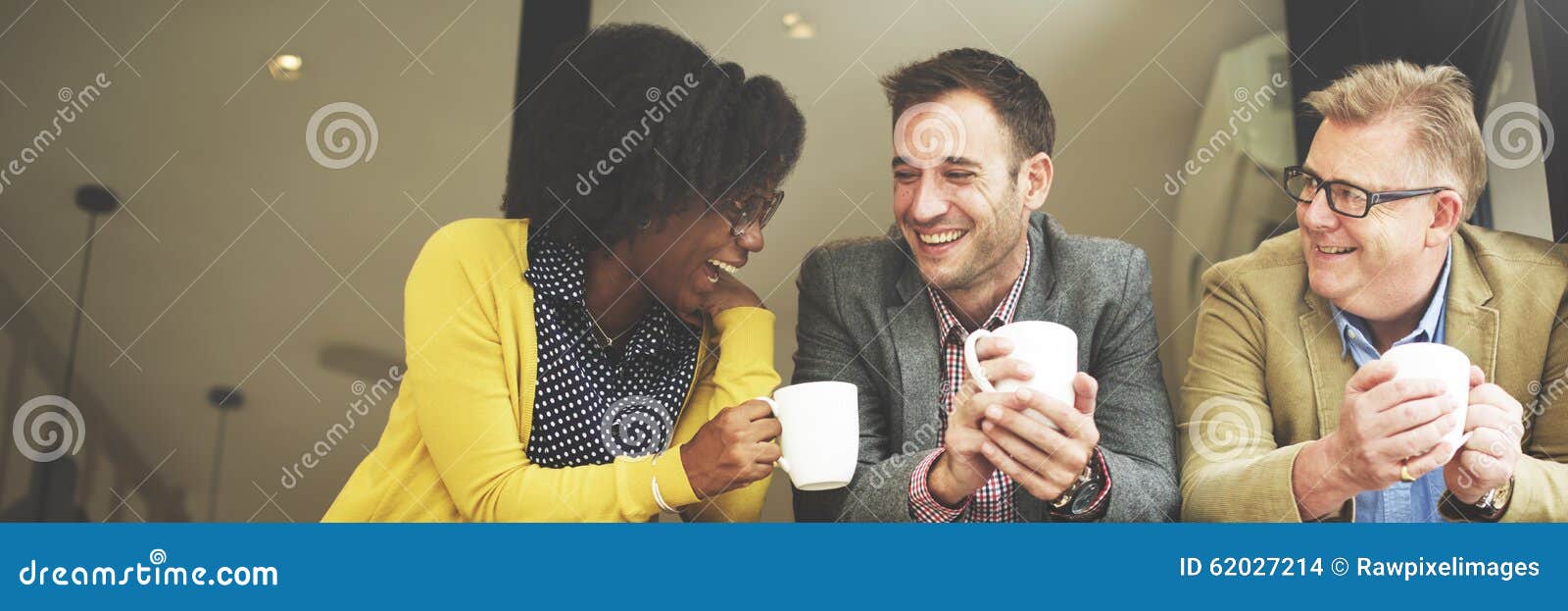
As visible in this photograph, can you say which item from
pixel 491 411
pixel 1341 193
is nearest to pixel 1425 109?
pixel 1341 193

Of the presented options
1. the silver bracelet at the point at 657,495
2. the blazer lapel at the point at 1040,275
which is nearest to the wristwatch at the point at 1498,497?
the blazer lapel at the point at 1040,275

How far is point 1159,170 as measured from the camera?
1.67 meters

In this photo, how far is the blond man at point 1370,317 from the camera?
1.48 metres

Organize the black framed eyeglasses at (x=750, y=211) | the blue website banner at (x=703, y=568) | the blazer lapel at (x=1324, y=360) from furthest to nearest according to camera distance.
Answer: the black framed eyeglasses at (x=750, y=211), the blazer lapel at (x=1324, y=360), the blue website banner at (x=703, y=568)

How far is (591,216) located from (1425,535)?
104 centimetres

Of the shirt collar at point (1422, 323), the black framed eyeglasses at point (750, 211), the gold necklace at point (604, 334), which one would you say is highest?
the black framed eyeglasses at point (750, 211)

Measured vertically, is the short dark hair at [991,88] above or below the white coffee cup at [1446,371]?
above

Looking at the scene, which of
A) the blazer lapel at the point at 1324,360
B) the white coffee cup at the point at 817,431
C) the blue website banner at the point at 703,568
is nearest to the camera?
the blue website banner at the point at 703,568

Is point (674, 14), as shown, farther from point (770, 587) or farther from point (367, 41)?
point (770, 587)

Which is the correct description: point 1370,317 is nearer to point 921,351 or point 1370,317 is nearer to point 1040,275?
point 1040,275

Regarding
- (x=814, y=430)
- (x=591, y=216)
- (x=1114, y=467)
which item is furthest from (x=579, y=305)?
(x=1114, y=467)

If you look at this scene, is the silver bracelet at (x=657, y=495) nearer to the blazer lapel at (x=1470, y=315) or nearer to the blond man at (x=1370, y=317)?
the blond man at (x=1370, y=317)

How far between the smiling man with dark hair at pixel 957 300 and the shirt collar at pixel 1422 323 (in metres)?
0.22

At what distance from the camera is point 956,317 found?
65.2 inches
